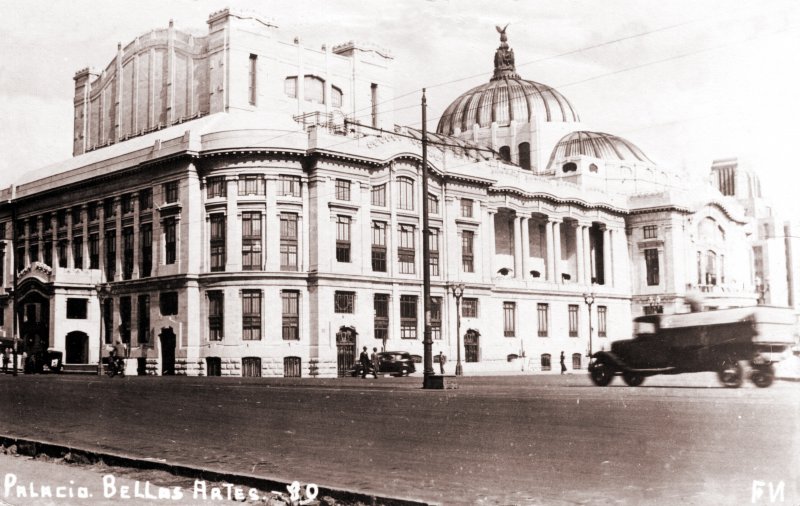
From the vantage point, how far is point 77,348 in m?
60.8

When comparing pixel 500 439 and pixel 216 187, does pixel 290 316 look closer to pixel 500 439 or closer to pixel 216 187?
pixel 216 187

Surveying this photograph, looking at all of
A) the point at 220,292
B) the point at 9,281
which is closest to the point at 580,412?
the point at 220,292

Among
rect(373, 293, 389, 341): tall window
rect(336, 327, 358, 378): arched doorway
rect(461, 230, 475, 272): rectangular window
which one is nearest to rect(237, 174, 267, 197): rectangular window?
rect(336, 327, 358, 378): arched doorway

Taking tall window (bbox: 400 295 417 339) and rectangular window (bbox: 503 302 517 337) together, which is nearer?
rectangular window (bbox: 503 302 517 337)

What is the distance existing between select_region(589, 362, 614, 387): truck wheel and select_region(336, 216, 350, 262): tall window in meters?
37.9

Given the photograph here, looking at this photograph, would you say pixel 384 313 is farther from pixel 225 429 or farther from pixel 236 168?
pixel 225 429

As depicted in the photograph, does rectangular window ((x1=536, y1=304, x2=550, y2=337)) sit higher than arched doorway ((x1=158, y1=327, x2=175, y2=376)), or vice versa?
rectangular window ((x1=536, y1=304, x2=550, y2=337))

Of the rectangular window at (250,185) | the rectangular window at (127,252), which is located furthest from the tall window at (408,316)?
the rectangular window at (127,252)

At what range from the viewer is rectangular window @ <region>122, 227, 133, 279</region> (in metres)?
59.8

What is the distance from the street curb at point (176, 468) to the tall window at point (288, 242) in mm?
37642

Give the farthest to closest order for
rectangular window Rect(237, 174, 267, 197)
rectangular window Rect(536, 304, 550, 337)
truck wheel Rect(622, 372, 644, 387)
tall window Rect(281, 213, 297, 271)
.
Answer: tall window Rect(281, 213, 297, 271), rectangular window Rect(237, 174, 267, 197), rectangular window Rect(536, 304, 550, 337), truck wheel Rect(622, 372, 644, 387)

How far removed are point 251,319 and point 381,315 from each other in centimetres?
869

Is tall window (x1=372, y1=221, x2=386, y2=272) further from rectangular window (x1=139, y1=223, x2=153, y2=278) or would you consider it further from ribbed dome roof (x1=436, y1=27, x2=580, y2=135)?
ribbed dome roof (x1=436, y1=27, x2=580, y2=135)

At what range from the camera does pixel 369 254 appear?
56219 millimetres
